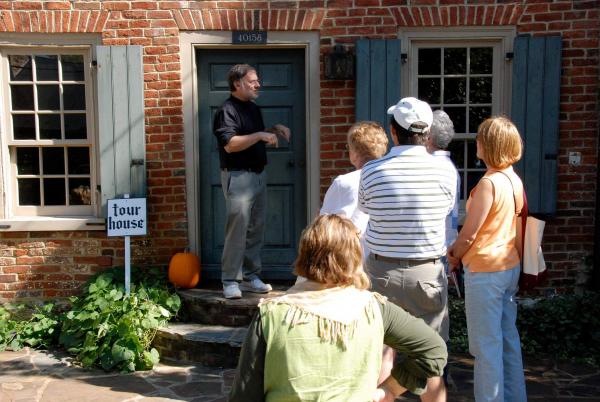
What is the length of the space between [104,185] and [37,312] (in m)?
1.25

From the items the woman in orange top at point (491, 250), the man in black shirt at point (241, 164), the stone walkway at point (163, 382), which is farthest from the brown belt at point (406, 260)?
the man in black shirt at point (241, 164)

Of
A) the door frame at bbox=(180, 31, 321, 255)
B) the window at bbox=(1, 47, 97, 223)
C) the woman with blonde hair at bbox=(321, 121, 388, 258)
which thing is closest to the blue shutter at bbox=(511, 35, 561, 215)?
the door frame at bbox=(180, 31, 321, 255)

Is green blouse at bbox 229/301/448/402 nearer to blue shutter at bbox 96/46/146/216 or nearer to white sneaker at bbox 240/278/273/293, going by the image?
white sneaker at bbox 240/278/273/293

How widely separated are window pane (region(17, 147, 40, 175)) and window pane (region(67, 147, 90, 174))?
295 millimetres

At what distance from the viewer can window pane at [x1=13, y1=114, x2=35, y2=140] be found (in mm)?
6344

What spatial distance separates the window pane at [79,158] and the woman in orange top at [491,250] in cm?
394

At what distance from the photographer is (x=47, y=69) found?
249 inches

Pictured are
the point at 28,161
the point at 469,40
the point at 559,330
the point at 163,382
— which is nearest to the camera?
the point at 163,382

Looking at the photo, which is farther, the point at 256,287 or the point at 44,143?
the point at 44,143

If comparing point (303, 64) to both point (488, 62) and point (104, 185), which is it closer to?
point (488, 62)

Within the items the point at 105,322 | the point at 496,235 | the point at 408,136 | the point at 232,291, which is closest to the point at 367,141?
the point at 408,136

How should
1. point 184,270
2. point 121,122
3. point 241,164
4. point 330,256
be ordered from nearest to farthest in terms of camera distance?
→ point 330,256, point 241,164, point 184,270, point 121,122

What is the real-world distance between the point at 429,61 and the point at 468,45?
362 mm

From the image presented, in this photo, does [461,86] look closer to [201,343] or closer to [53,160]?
[201,343]
